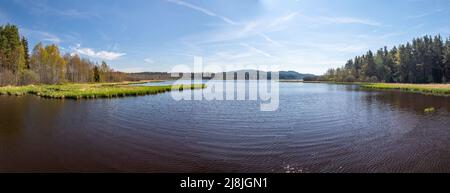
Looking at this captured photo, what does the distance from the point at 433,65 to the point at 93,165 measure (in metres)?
110

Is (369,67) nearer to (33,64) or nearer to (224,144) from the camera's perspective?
(224,144)

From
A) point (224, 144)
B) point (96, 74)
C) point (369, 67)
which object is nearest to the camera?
point (224, 144)

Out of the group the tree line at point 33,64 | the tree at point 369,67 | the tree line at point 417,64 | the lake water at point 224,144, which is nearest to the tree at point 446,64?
the tree line at point 417,64

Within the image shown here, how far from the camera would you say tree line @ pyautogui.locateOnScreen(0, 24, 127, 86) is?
2518 inches

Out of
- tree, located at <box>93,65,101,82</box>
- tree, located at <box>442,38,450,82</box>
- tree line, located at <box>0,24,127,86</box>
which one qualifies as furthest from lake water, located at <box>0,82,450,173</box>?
tree, located at <box>93,65,101,82</box>

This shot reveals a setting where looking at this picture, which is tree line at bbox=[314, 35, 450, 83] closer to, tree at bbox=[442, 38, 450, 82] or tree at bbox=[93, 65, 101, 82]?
tree at bbox=[442, 38, 450, 82]

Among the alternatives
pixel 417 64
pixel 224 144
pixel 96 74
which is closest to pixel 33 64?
pixel 96 74

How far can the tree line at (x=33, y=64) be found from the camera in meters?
64.0

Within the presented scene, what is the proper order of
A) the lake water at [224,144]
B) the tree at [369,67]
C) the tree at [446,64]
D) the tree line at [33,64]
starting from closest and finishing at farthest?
the lake water at [224,144] < the tree line at [33,64] < the tree at [446,64] < the tree at [369,67]

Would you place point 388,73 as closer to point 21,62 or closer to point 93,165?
point 93,165

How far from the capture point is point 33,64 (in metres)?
72.2

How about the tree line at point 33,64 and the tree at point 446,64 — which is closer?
the tree line at point 33,64

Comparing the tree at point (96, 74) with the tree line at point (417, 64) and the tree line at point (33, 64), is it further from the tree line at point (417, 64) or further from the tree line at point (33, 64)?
the tree line at point (417, 64)
